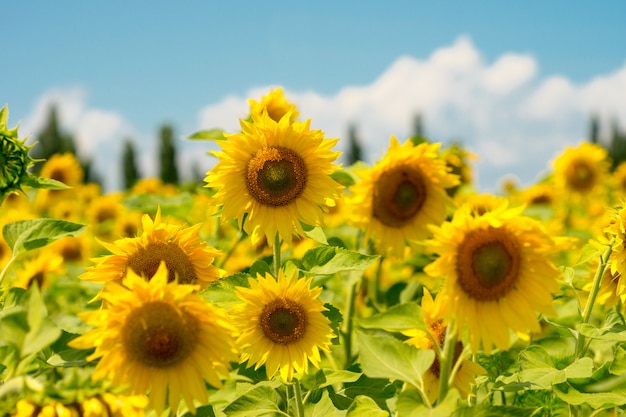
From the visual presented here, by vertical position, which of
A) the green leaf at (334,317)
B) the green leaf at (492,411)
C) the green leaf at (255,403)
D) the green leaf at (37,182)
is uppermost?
the green leaf at (37,182)

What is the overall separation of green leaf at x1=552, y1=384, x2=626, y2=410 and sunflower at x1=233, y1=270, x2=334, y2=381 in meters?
0.58

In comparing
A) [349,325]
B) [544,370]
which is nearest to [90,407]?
[544,370]

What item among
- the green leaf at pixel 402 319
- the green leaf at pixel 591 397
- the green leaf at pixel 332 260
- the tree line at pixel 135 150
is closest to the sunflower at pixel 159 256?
the green leaf at pixel 332 260

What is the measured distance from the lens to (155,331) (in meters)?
1.37

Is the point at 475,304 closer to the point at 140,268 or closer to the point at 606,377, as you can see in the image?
the point at 606,377

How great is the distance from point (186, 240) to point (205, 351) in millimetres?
427

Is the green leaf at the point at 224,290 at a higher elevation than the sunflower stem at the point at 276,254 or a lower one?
lower

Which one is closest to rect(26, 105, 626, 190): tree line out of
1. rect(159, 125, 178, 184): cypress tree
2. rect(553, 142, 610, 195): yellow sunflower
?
rect(159, 125, 178, 184): cypress tree

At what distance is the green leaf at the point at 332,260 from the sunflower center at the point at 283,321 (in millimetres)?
108

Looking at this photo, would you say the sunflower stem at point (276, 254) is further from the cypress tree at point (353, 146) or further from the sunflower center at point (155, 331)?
the cypress tree at point (353, 146)

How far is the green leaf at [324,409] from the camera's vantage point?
1687 mm

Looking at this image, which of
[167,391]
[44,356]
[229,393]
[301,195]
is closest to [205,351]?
[167,391]

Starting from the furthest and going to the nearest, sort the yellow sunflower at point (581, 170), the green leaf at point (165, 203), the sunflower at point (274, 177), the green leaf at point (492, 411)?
the yellow sunflower at point (581, 170), the green leaf at point (165, 203), the sunflower at point (274, 177), the green leaf at point (492, 411)

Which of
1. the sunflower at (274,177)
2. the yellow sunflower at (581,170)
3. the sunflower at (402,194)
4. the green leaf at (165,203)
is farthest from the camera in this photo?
the yellow sunflower at (581,170)
